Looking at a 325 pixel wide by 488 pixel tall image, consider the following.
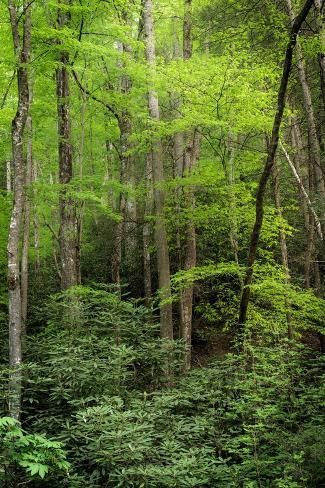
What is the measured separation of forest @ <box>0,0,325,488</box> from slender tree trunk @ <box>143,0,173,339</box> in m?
0.03

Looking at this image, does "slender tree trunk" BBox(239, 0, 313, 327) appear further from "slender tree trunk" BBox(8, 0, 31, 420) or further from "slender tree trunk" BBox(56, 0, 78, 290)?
"slender tree trunk" BBox(56, 0, 78, 290)

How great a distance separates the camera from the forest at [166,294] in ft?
17.3

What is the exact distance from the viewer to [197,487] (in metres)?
5.16

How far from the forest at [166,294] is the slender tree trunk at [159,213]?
1.4 inches

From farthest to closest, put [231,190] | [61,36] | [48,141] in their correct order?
[48,141]
[231,190]
[61,36]

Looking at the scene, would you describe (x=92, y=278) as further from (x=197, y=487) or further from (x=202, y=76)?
(x=197, y=487)

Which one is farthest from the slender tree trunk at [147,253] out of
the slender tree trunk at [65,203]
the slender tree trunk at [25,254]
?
the slender tree trunk at [25,254]

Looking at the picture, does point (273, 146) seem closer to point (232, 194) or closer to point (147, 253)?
point (232, 194)

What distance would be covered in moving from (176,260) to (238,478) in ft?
33.0

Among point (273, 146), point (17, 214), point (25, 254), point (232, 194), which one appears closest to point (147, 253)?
point (25, 254)

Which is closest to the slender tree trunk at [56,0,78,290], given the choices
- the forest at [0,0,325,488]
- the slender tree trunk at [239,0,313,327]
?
the forest at [0,0,325,488]

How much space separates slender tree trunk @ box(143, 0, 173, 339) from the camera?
400 inches

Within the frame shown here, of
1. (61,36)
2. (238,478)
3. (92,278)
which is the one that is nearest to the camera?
(238,478)

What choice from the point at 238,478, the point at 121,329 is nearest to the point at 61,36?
the point at 121,329
